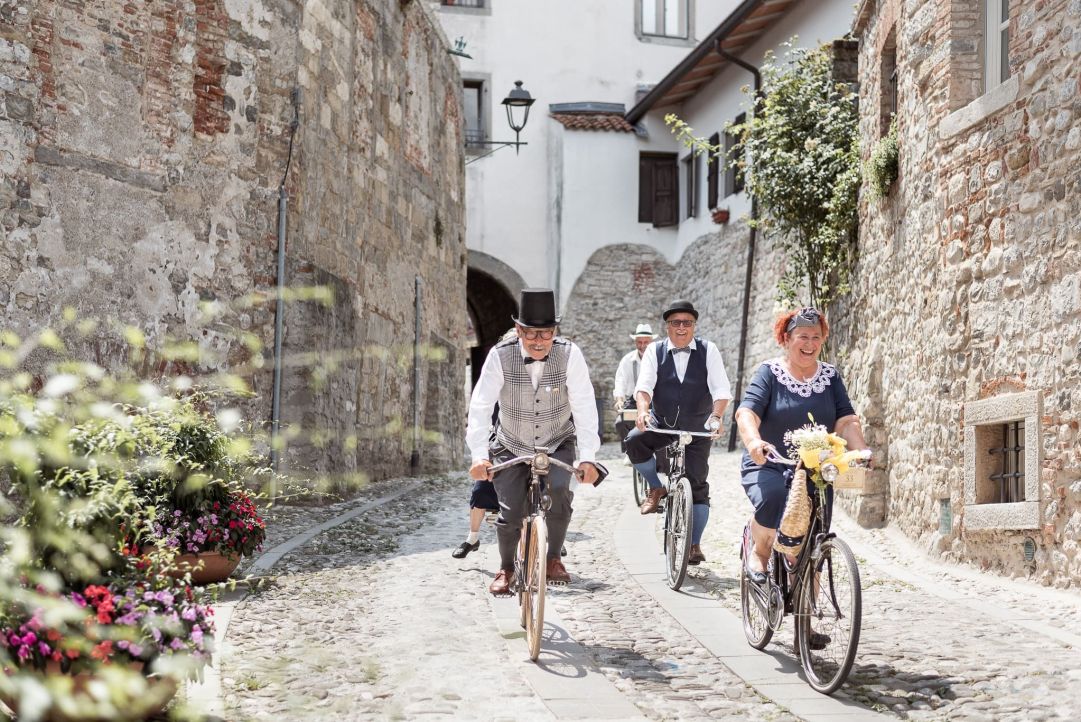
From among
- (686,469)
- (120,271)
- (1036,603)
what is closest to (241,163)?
(120,271)

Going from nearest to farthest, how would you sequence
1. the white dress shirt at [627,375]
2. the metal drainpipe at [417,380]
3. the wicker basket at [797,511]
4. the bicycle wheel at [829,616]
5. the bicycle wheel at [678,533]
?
the bicycle wheel at [829,616], the wicker basket at [797,511], the bicycle wheel at [678,533], the white dress shirt at [627,375], the metal drainpipe at [417,380]

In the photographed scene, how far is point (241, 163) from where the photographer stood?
1109 cm

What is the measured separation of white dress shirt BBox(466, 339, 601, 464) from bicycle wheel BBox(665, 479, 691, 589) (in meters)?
1.36

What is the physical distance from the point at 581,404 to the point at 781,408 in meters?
1.03

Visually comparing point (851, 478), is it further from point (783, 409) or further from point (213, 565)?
point (213, 565)

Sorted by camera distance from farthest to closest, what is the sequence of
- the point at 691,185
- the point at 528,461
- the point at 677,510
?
the point at 691,185
the point at 677,510
the point at 528,461

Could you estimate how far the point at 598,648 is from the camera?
6.04 meters

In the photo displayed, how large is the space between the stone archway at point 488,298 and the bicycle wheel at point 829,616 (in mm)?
20254

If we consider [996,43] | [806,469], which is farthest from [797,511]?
[996,43]

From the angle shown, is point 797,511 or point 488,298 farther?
point 488,298

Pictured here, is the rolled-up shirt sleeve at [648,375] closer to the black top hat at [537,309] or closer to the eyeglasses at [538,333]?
the eyeglasses at [538,333]

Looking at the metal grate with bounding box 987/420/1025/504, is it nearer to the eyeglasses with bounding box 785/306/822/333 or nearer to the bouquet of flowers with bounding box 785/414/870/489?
the eyeglasses with bounding box 785/306/822/333

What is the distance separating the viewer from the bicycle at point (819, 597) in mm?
4965

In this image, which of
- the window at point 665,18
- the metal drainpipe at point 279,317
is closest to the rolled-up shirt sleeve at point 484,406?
the metal drainpipe at point 279,317
